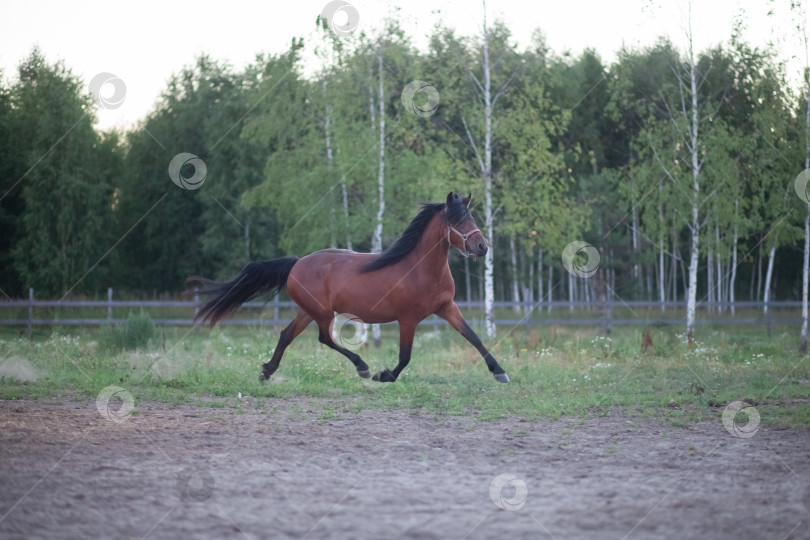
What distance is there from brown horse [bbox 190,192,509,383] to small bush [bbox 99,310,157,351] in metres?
4.45

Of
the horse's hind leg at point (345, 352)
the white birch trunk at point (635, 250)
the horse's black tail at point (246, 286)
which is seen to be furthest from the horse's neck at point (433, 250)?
the white birch trunk at point (635, 250)

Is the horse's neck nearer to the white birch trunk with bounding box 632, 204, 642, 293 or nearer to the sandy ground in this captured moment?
the sandy ground

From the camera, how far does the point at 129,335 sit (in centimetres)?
1301

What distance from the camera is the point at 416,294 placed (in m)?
8.55

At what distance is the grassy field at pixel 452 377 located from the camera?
786 cm

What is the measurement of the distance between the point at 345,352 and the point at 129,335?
5.37 m

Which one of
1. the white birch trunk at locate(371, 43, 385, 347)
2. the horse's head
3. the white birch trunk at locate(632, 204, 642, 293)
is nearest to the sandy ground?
the horse's head

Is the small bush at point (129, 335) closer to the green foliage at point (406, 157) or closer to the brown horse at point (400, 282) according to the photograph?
the brown horse at point (400, 282)

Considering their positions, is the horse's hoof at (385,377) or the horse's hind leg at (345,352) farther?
the horse's hind leg at (345,352)

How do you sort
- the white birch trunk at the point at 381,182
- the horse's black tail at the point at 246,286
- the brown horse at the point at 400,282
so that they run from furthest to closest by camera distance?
the white birch trunk at the point at 381,182
the horse's black tail at the point at 246,286
the brown horse at the point at 400,282

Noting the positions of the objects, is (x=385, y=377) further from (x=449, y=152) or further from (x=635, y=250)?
(x=635, y=250)

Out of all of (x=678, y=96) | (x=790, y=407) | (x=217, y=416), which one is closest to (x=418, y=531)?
(x=217, y=416)

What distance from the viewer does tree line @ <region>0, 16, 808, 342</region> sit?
59.3 ft

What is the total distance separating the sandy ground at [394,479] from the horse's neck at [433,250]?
213cm
